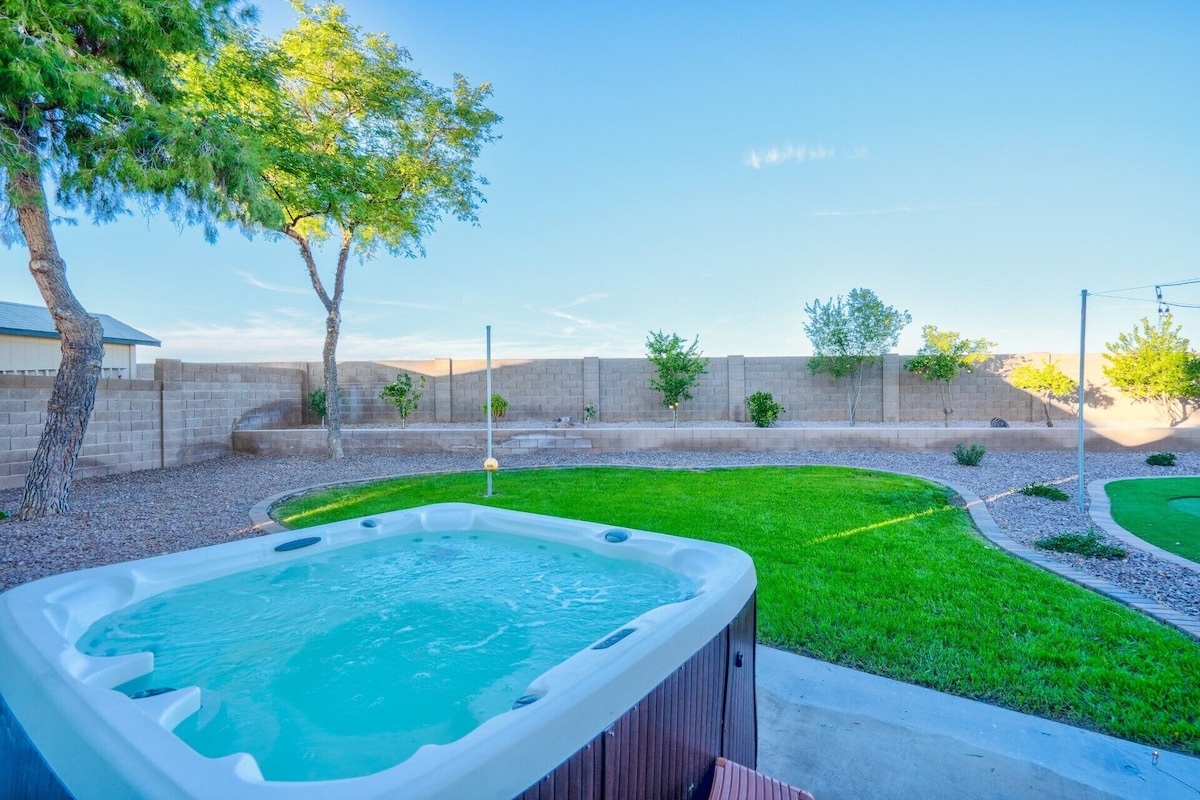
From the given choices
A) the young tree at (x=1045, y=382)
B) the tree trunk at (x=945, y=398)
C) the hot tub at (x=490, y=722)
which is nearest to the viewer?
the hot tub at (x=490, y=722)

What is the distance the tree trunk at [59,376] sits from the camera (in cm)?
505

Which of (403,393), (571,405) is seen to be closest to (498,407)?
(571,405)

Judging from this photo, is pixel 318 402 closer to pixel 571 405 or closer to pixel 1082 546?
pixel 571 405

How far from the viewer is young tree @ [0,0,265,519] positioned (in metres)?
4.45

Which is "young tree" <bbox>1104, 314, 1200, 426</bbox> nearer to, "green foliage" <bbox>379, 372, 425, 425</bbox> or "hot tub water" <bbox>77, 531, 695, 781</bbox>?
"hot tub water" <bbox>77, 531, 695, 781</bbox>

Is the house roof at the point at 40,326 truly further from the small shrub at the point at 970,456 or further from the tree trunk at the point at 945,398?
the tree trunk at the point at 945,398

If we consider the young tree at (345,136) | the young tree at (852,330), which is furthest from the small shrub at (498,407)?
the young tree at (852,330)

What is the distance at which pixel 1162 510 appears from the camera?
5.39 m

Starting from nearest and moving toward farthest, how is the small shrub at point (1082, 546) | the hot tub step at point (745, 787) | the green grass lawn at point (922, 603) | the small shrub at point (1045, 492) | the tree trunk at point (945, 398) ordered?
the hot tub step at point (745, 787)
the green grass lawn at point (922, 603)
the small shrub at point (1082, 546)
the small shrub at point (1045, 492)
the tree trunk at point (945, 398)

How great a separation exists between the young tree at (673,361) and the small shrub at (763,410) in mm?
1439

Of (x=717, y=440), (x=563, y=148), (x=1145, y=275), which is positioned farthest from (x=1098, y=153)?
(x=563, y=148)

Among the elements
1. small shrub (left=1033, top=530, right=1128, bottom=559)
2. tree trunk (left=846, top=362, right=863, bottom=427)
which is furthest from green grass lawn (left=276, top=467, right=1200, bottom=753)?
tree trunk (left=846, top=362, right=863, bottom=427)

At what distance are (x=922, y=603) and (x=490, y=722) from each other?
2.79 meters

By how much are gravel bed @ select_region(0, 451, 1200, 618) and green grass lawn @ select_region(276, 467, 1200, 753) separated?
545 mm
